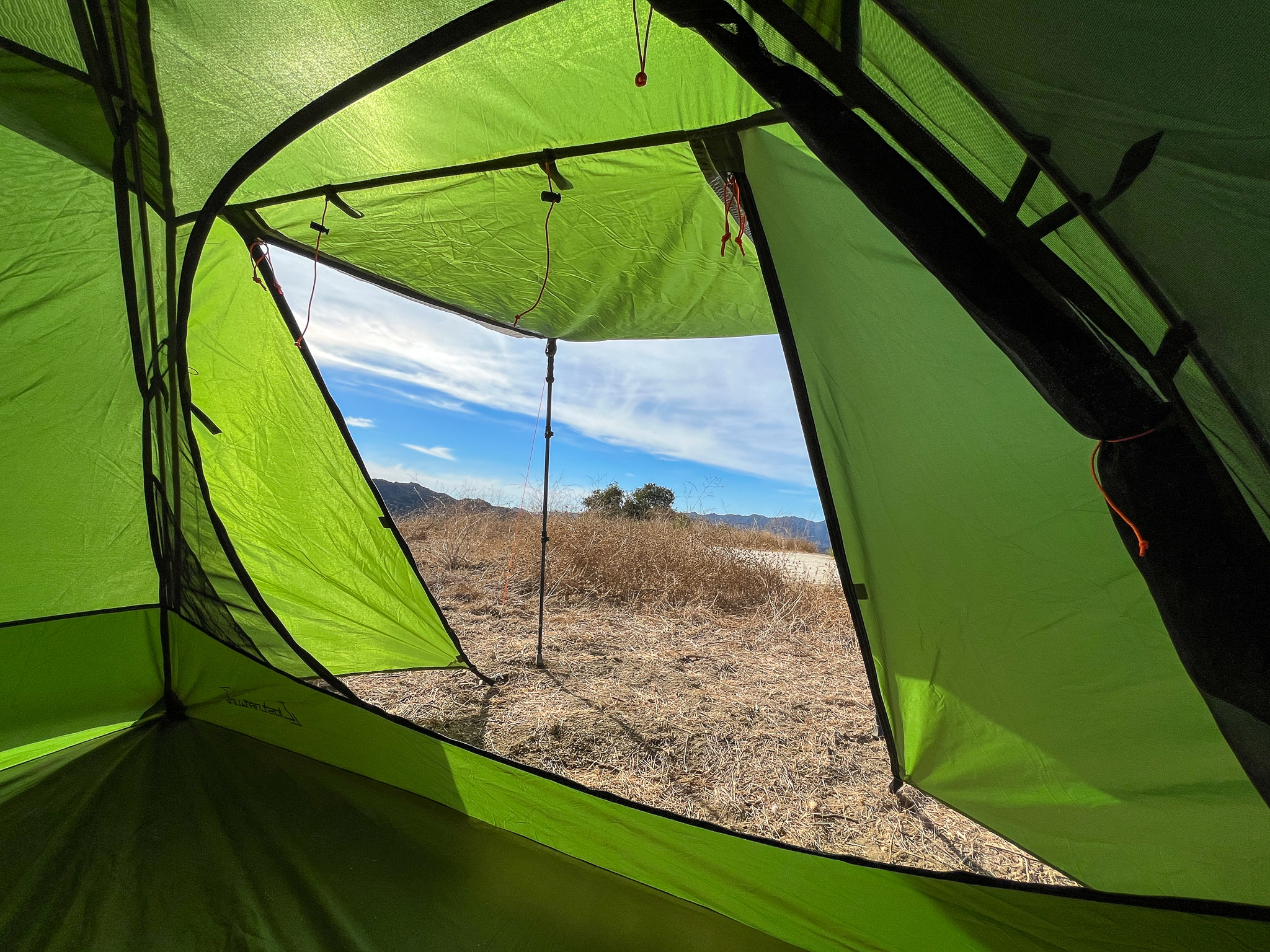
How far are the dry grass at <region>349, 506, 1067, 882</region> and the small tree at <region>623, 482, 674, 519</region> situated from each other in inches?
153

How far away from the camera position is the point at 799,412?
1664 millimetres

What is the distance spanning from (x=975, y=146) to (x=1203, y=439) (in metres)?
0.50

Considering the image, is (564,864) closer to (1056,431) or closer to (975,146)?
(1056,431)

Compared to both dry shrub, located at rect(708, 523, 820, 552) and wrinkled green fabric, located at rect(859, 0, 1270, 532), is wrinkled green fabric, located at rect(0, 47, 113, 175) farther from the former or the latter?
dry shrub, located at rect(708, 523, 820, 552)

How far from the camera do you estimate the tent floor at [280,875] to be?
97 cm

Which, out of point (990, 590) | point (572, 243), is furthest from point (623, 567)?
point (990, 590)

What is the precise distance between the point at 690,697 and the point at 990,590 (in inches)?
67.6

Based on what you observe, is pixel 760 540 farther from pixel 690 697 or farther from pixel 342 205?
pixel 342 205

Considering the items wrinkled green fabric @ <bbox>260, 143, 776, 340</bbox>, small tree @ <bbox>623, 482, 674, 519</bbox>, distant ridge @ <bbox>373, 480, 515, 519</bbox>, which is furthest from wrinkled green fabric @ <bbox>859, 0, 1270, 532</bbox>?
small tree @ <bbox>623, 482, 674, 519</bbox>

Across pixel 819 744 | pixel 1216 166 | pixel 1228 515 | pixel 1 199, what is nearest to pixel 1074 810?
pixel 1228 515

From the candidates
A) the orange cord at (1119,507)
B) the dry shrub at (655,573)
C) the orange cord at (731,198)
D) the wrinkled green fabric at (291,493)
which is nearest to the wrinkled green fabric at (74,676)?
the wrinkled green fabric at (291,493)

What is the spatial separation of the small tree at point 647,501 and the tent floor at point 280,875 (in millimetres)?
7796

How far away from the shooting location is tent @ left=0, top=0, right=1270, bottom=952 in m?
0.65

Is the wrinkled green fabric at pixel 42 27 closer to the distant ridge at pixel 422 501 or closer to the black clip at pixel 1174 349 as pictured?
the black clip at pixel 1174 349
